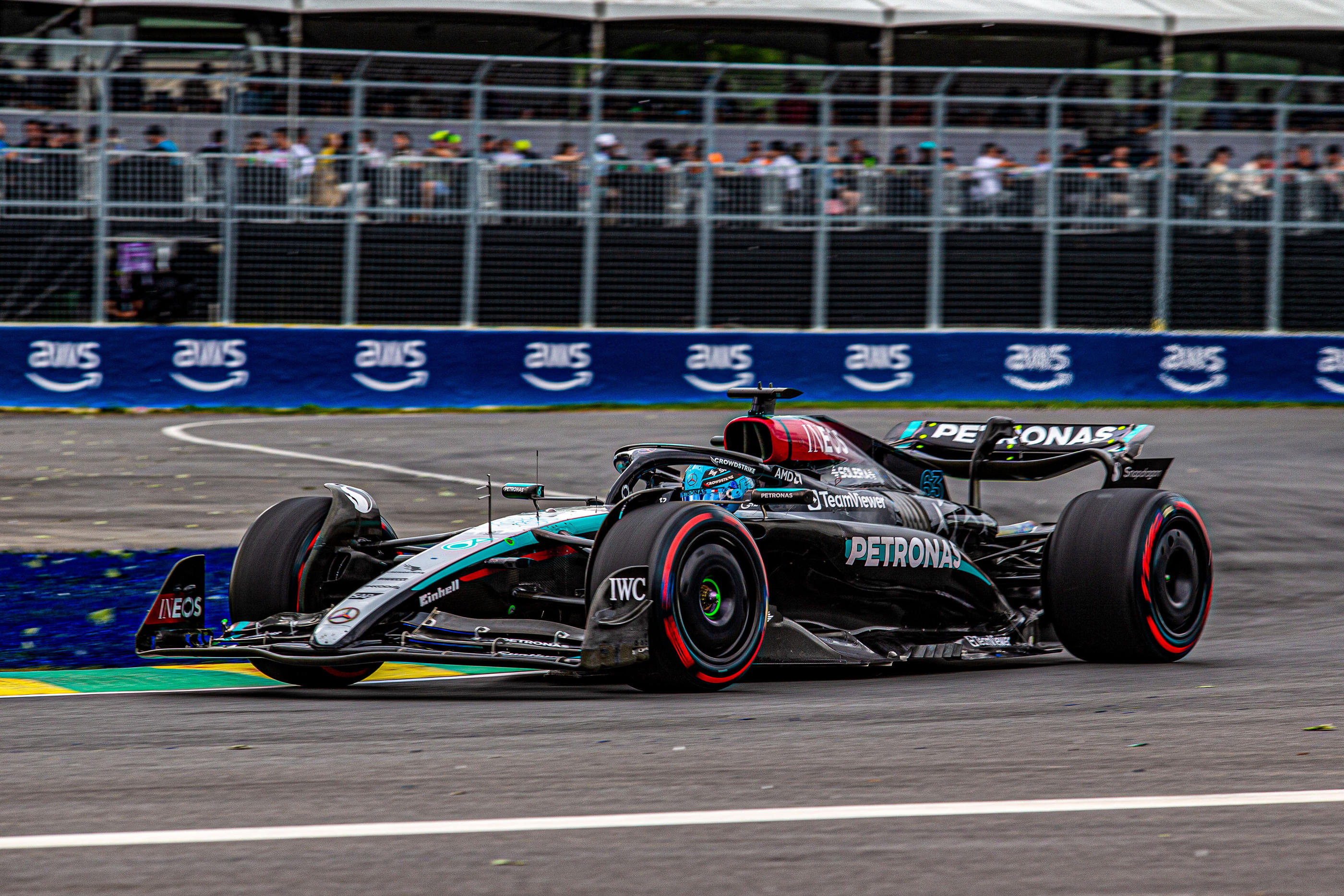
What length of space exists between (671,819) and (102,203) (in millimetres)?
15704

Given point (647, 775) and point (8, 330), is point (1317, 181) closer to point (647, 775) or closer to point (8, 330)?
point (8, 330)

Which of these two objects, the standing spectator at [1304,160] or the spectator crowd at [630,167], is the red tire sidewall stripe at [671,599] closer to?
the spectator crowd at [630,167]

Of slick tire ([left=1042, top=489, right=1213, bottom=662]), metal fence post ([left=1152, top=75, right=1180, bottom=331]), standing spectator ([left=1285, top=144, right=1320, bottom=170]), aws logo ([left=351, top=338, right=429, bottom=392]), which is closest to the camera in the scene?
slick tire ([left=1042, top=489, right=1213, bottom=662])

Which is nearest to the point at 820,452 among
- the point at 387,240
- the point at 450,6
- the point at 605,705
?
the point at 605,705

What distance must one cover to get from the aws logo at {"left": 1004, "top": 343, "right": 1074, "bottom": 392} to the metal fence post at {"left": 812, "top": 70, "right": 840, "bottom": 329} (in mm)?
2442

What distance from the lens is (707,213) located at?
19562 millimetres

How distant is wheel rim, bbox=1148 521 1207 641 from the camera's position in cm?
750

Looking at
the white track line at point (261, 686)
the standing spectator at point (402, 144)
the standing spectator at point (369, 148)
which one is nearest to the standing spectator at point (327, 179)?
the standing spectator at point (369, 148)

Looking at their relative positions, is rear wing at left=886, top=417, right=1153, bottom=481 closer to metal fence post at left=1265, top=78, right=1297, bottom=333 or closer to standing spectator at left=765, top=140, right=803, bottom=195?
standing spectator at left=765, top=140, right=803, bottom=195

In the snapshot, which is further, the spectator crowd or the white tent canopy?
the white tent canopy

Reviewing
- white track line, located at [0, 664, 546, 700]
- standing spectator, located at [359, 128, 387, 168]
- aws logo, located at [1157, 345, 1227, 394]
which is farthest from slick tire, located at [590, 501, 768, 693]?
aws logo, located at [1157, 345, 1227, 394]

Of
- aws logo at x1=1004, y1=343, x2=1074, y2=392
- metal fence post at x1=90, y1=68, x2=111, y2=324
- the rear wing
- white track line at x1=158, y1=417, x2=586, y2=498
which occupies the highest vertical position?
metal fence post at x1=90, y1=68, x2=111, y2=324

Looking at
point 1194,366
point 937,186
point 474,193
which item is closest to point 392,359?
point 474,193

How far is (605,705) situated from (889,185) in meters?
14.5
